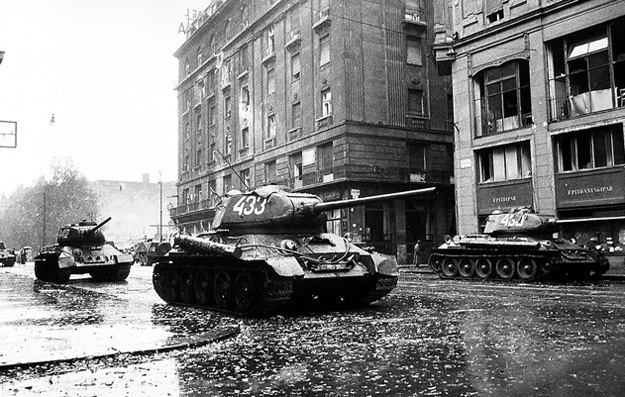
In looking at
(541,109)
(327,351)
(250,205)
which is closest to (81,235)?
(250,205)

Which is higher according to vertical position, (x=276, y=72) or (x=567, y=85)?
(x=276, y=72)

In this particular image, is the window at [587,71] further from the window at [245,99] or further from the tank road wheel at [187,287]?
the window at [245,99]

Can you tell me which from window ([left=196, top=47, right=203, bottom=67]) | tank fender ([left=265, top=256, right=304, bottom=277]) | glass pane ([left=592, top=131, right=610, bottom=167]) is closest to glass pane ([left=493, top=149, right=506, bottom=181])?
glass pane ([left=592, top=131, right=610, bottom=167])

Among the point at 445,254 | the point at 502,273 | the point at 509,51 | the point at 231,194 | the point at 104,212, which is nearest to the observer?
the point at 231,194

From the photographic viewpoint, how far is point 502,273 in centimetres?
2028

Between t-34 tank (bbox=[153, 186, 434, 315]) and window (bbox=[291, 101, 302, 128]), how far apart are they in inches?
961

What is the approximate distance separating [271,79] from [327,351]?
116ft

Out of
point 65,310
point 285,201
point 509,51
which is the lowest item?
point 65,310

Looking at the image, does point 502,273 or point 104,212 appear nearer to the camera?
point 502,273

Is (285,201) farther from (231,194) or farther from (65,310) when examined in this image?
(65,310)

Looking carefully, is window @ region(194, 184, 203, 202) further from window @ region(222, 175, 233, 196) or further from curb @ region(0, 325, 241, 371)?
curb @ region(0, 325, 241, 371)

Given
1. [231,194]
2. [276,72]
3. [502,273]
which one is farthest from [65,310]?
[276,72]

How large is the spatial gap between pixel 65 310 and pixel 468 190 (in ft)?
66.1

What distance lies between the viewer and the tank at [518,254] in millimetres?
19047
